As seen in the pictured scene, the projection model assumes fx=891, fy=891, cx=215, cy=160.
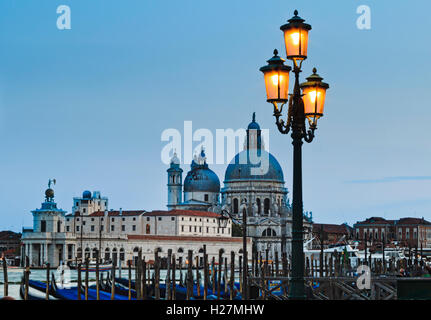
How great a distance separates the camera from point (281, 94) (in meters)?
6.02

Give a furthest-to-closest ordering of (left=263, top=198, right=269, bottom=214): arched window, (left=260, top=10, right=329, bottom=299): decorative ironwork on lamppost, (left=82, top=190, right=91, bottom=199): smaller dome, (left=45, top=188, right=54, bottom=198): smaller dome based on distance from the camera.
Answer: (left=263, top=198, right=269, bottom=214): arched window < (left=82, top=190, right=91, bottom=199): smaller dome < (left=45, top=188, right=54, bottom=198): smaller dome < (left=260, top=10, right=329, bottom=299): decorative ironwork on lamppost

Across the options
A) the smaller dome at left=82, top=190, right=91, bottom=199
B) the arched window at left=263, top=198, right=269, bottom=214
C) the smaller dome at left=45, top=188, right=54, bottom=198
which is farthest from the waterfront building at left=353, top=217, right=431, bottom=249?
the smaller dome at left=45, top=188, right=54, bottom=198

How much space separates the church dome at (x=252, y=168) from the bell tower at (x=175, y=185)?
459 cm

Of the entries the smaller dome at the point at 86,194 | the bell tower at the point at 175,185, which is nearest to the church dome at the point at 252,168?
the bell tower at the point at 175,185

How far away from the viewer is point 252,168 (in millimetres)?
84625

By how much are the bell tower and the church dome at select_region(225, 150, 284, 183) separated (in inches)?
181

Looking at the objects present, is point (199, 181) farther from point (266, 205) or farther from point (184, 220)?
point (184, 220)

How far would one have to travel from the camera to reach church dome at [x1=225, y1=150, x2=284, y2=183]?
278ft

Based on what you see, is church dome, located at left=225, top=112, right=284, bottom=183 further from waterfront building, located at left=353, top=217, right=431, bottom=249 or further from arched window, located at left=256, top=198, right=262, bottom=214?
waterfront building, located at left=353, top=217, right=431, bottom=249

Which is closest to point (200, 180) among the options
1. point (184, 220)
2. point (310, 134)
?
point (184, 220)

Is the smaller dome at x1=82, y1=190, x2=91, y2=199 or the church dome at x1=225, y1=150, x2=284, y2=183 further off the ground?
the church dome at x1=225, y1=150, x2=284, y2=183

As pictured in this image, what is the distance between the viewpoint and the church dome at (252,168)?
84.8 m

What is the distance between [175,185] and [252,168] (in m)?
7.83
